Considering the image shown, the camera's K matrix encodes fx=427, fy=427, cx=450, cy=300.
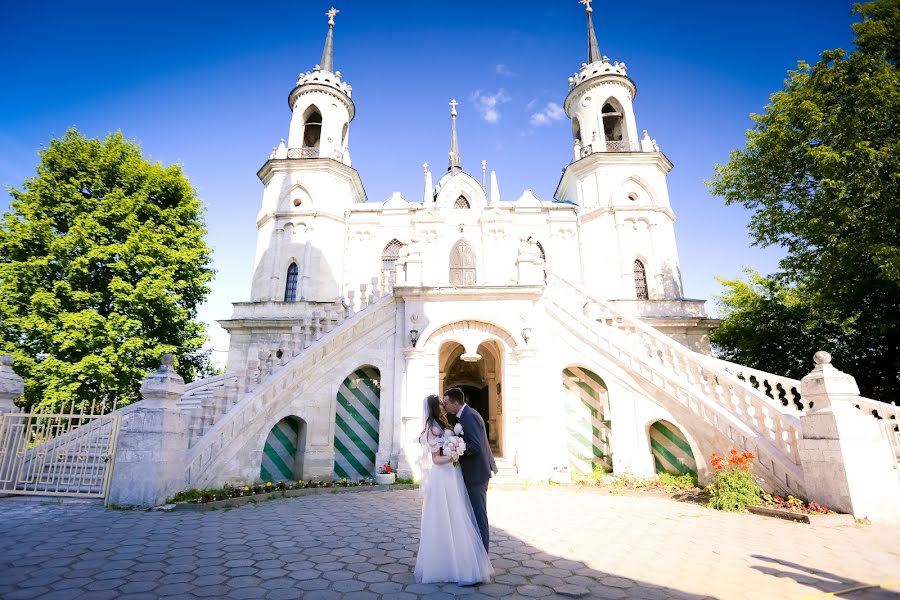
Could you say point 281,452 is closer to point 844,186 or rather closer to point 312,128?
point 844,186

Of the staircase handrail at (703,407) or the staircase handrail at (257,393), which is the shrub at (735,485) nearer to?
the staircase handrail at (703,407)

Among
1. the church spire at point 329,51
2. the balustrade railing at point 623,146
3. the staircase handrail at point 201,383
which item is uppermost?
the church spire at point 329,51

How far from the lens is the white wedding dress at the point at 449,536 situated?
4.30m

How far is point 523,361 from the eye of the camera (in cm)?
1197

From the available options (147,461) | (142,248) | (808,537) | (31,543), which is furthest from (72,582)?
(142,248)

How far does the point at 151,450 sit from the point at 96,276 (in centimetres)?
1227

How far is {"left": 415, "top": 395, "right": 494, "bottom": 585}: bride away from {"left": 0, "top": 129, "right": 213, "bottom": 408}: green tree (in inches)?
587

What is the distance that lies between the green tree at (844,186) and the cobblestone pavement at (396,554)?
998cm

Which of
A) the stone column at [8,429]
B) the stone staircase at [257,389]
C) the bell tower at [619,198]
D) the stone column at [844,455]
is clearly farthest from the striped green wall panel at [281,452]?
the bell tower at [619,198]

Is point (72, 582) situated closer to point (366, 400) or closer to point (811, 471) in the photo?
point (366, 400)

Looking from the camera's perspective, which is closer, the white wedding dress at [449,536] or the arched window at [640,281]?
the white wedding dress at [449,536]

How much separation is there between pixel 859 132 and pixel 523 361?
484 inches

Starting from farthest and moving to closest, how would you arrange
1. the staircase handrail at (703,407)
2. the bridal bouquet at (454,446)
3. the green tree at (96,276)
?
1. the green tree at (96,276)
2. the staircase handrail at (703,407)
3. the bridal bouquet at (454,446)

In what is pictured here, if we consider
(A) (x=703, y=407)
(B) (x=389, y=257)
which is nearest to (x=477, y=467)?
(A) (x=703, y=407)
